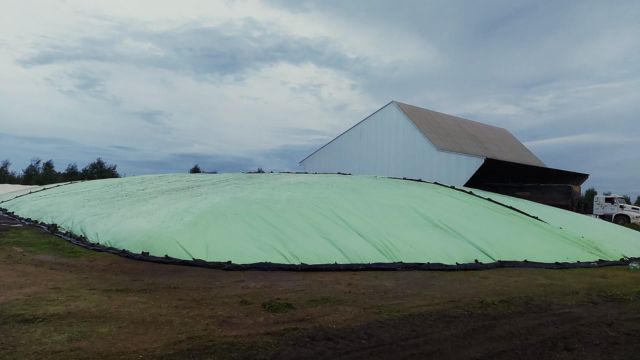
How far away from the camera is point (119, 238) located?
25.8ft

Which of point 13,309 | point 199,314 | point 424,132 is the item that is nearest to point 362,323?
point 199,314

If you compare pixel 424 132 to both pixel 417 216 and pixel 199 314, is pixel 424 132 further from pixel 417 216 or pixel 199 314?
pixel 199 314

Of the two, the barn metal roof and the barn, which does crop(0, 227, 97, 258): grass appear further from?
the barn metal roof

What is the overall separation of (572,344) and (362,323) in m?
1.83

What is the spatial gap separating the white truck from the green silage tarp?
17.0 m

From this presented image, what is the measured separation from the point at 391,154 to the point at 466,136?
5895 millimetres

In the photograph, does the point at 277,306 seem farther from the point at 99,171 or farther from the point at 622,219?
the point at 99,171

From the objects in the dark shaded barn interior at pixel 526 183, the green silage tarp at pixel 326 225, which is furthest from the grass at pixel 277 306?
the dark shaded barn interior at pixel 526 183

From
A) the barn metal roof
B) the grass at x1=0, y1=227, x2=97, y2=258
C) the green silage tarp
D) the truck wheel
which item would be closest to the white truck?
the truck wheel

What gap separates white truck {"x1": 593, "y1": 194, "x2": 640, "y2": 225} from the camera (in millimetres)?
26828

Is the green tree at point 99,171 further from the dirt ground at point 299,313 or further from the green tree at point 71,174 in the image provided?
the dirt ground at point 299,313

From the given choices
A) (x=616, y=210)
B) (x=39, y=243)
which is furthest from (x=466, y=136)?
(x=39, y=243)

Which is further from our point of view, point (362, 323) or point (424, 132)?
point (424, 132)

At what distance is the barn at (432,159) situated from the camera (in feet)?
59.4
